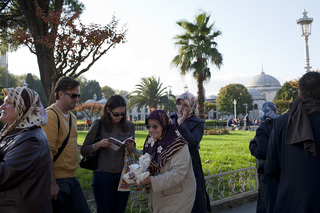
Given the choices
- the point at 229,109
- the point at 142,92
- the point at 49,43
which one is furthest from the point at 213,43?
the point at 229,109

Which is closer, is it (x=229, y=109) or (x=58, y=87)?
(x=58, y=87)

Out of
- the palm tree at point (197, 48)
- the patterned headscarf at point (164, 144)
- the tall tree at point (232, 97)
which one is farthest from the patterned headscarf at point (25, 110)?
the tall tree at point (232, 97)

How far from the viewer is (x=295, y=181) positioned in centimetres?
249

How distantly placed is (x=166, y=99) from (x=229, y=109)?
122 feet

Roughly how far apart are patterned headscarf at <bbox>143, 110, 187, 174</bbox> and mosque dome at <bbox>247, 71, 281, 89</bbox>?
110 meters

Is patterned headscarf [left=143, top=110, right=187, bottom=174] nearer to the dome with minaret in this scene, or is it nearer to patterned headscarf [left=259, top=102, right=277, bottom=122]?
patterned headscarf [left=259, top=102, right=277, bottom=122]

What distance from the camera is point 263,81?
107062mm

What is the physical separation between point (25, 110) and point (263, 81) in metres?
112

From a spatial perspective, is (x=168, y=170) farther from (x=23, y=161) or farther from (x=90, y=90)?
(x=90, y=90)

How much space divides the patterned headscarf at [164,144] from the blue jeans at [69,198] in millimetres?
830

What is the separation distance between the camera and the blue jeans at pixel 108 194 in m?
3.27

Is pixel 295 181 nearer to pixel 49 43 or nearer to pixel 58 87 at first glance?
pixel 58 87

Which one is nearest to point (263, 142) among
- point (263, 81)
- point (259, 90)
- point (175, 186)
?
point (175, 186)

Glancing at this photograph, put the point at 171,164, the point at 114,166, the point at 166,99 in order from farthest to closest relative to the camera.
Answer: the point at 166,99
the point at 114,166
the point at 171,164
